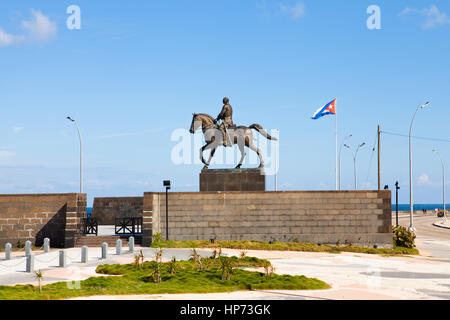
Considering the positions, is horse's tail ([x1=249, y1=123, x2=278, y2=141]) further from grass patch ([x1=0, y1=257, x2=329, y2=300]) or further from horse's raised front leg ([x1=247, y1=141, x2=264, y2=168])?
grass patch ([x1=0, y1=257, x2=329, y2=300])

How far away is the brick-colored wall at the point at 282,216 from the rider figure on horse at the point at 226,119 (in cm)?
377

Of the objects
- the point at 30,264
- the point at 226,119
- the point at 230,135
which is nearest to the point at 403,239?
the point at 230,135

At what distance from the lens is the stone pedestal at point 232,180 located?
33.4 metres

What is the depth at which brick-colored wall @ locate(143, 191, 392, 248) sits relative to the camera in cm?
3102

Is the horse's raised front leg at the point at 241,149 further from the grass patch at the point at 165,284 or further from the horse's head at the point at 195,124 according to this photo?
the grass patch at the point at 165,284

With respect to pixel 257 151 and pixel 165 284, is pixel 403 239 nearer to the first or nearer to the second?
pixel 257 151

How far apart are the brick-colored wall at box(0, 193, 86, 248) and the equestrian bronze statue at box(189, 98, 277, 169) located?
887 centimetres

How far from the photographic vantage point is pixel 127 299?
44.5 feet

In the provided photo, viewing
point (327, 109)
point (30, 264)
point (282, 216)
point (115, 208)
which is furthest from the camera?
point (115, 208)

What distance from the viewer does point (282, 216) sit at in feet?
102

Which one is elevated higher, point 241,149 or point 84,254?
point 241,149

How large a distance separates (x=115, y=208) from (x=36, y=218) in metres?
12.7

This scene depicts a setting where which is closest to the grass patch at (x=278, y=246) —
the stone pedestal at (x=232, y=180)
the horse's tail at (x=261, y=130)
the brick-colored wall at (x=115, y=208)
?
the stone pedestal at (x=232, y=180)
